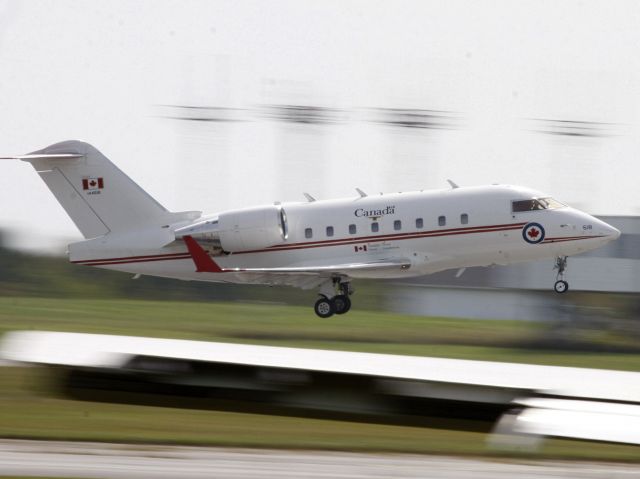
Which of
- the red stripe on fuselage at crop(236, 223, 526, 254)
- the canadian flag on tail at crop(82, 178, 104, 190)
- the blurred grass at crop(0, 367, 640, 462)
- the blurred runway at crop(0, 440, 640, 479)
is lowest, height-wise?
the blurred grass at crop(0, 367, 640, 462)

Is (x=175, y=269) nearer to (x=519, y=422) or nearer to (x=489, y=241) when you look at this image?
(x=489, y=241)

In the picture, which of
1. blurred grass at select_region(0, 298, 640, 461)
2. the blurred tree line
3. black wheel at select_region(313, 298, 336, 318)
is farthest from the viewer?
the blurred tree line

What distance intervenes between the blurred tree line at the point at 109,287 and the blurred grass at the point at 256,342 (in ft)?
8.91

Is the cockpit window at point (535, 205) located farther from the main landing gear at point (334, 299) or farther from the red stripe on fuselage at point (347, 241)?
the main landing gear at point (334, 299)

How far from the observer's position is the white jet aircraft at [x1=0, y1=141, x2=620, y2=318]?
3281cm

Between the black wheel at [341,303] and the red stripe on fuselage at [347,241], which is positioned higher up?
the red stripe on fuselage at [347,241]

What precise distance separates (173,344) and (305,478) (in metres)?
10.5

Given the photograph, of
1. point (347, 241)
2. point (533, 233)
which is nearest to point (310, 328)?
point (347, 241)

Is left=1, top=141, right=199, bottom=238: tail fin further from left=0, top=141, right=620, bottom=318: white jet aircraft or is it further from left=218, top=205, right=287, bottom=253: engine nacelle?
left=218, top=205, right=287, bottom=253: engine nacelle

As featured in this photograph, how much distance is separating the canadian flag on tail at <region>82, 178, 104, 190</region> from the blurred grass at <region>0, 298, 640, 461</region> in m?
6.42

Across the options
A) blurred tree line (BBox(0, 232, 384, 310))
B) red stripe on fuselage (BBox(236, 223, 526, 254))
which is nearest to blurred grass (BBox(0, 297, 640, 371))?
blurred tree line (BBox(0, 232, 384, 310))

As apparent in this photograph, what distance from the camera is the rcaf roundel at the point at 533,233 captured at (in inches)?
1289

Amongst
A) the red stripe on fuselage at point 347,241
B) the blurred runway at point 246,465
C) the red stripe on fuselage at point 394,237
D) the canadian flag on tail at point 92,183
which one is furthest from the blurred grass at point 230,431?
the canadian flag on tail at point 92,183

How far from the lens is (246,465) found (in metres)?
18.1
